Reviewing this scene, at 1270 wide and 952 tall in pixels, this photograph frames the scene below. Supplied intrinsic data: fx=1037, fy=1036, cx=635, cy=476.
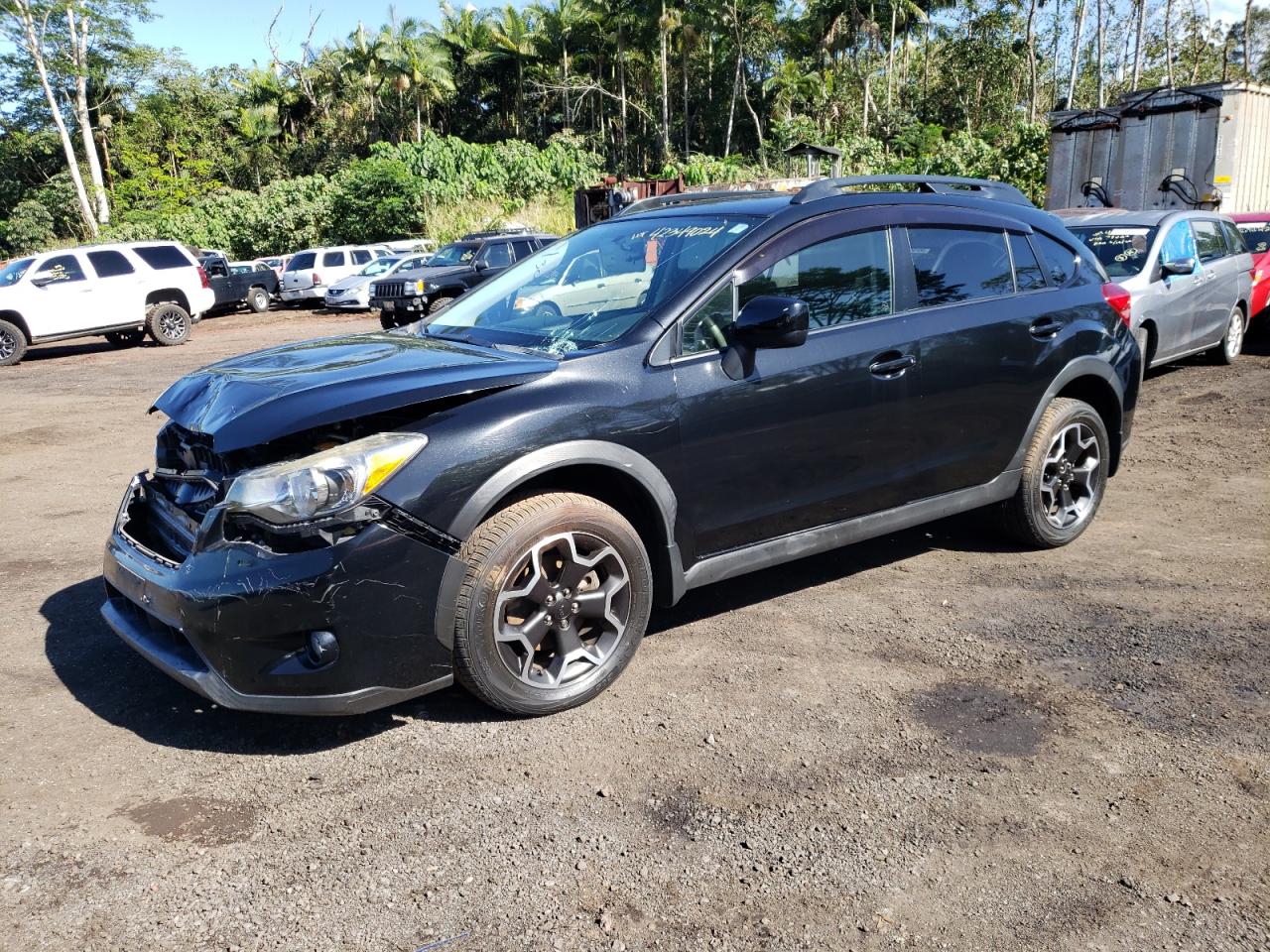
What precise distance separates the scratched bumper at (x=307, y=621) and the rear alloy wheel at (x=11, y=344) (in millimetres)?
16473

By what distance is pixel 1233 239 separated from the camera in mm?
10773

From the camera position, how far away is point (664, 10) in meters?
46.3

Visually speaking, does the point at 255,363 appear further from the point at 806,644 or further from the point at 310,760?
the point at 806,644

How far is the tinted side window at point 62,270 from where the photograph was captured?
17.5 metres

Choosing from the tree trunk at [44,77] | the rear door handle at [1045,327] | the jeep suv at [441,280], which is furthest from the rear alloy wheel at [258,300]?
the rear door handle at [1045,327]

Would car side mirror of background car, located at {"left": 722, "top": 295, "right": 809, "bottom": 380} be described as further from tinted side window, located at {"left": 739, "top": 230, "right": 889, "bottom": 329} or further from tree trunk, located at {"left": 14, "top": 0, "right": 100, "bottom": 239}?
tree trunk, located at {"left": 14, "top": 0, "right": 100, "bottom": 239}

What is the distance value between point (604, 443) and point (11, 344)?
1719 cm

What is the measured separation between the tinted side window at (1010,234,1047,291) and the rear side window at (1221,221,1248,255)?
6.96 m

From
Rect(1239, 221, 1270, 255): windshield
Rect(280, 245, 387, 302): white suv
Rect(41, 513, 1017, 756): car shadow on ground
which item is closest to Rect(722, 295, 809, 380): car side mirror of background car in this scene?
Rect(41, 513, 1017, 756): car shadow on ground

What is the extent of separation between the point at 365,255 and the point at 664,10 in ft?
81.7

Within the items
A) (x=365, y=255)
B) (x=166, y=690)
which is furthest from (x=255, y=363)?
(x=365, y=255)

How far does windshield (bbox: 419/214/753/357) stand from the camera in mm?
4074

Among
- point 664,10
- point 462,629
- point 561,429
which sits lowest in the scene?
point 462,629

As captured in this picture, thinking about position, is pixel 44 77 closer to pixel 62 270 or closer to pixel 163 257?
pixel 163 257
